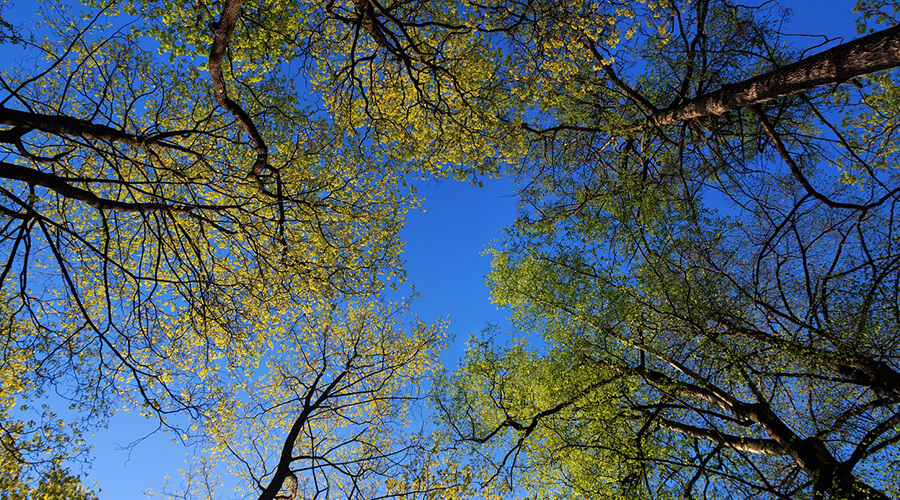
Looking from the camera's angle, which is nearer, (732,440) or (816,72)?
(816,72)

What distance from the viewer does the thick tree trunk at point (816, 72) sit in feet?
16.1

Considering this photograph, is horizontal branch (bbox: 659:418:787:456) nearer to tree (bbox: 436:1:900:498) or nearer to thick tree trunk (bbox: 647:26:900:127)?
tree (bbox: 436:1:900:498)

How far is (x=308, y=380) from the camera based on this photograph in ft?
41.7

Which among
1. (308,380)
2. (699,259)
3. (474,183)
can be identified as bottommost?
(308,380)

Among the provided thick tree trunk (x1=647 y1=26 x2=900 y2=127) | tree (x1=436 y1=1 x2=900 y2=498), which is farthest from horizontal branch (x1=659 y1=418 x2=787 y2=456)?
thick tree trunk (x1=647 y1=26 x2=900 y2=127)

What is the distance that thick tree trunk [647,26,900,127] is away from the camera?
4902 millimetres

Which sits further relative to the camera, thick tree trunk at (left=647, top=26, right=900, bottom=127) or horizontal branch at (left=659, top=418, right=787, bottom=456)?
horizontal branch at (left=659, top=418, right=787, bottom=456)

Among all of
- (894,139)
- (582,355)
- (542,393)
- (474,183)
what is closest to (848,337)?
(894,139)

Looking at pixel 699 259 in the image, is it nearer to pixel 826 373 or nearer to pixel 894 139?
pixel 826 373

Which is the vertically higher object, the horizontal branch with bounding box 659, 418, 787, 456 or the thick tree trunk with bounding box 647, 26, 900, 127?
the thick tree trunk with bounding box 647, 26, 900, 127

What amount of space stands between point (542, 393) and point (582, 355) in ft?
5.72

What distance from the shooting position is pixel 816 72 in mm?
5699

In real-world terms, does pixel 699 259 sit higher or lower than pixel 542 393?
higher

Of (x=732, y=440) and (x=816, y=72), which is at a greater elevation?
(x=816, y=72)
